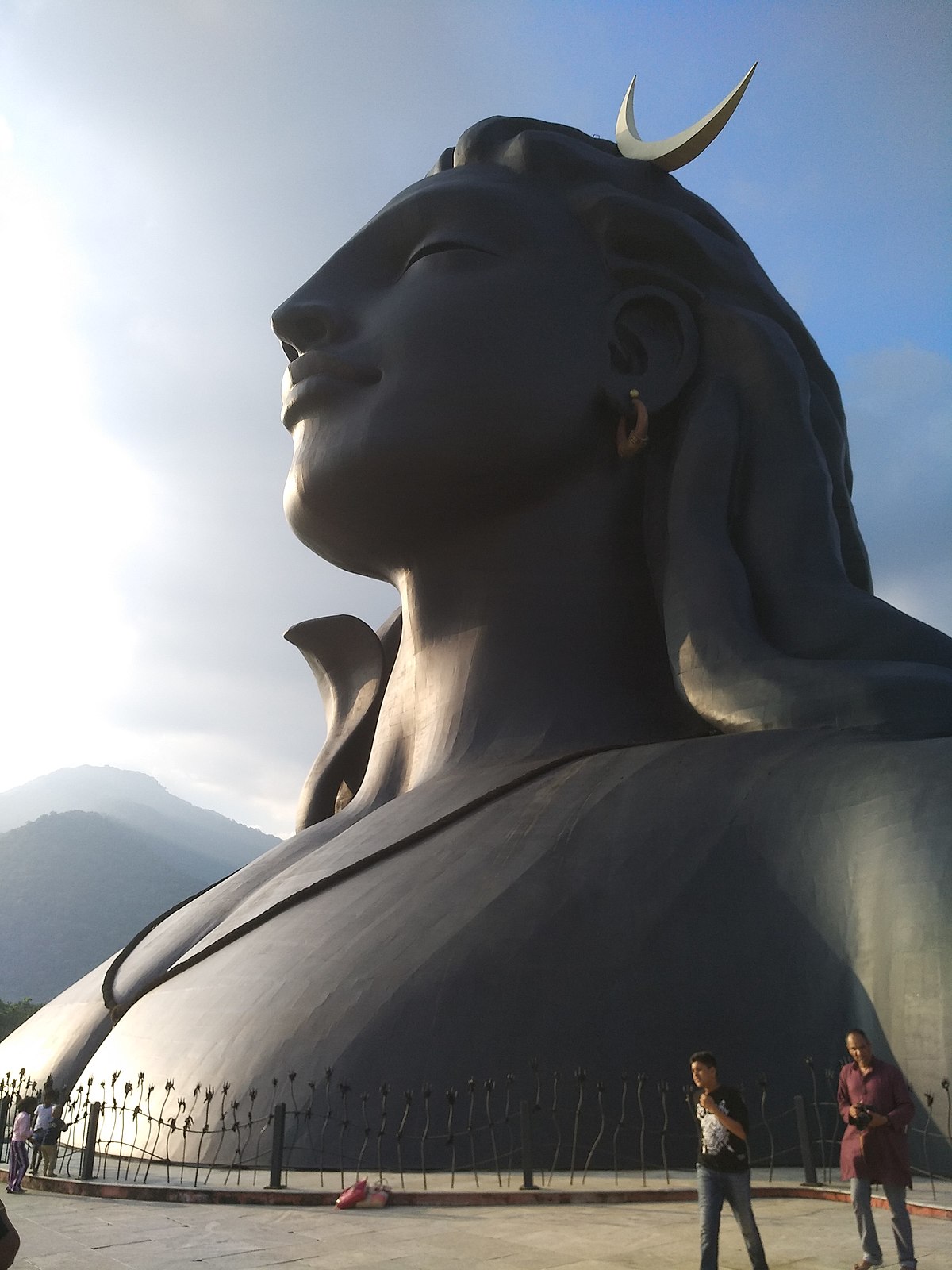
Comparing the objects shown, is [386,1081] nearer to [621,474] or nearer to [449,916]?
[449,916]

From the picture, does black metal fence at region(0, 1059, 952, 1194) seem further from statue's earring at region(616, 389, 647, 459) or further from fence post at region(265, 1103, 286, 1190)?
statue's earring at region(616, 389, 647, 459)

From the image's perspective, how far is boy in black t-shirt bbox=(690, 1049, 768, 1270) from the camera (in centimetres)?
341

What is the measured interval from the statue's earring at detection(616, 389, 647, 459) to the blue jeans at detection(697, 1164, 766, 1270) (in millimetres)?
6502

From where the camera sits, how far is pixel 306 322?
930cm

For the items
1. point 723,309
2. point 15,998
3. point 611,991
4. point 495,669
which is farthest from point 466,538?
point 15,998

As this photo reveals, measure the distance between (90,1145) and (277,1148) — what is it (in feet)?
4.93

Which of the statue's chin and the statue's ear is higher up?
the statue's ear

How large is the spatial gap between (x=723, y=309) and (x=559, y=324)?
5.01 ft

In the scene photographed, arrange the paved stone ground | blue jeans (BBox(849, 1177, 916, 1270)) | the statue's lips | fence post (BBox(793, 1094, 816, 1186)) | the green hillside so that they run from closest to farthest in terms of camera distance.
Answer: blue jeans (BBox(849, 1177, 916, 1270)) < the paved stone ground < fence post (BBox(793, 1094, 816, 1186)) < the statue's lips < the green hillside

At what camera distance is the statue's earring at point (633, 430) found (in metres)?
9.05

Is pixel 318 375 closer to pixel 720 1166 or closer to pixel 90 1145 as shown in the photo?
pixel 90 1145

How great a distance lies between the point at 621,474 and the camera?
30.9 ft

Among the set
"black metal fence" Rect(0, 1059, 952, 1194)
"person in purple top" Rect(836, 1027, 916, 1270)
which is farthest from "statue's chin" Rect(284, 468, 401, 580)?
"person in purple top" Rect(836, 1027, 916, 1270)

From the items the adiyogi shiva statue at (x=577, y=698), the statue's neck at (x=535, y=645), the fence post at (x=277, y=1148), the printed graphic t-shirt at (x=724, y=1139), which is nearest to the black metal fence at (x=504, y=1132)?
the fence post at (x=277, y=1148)
